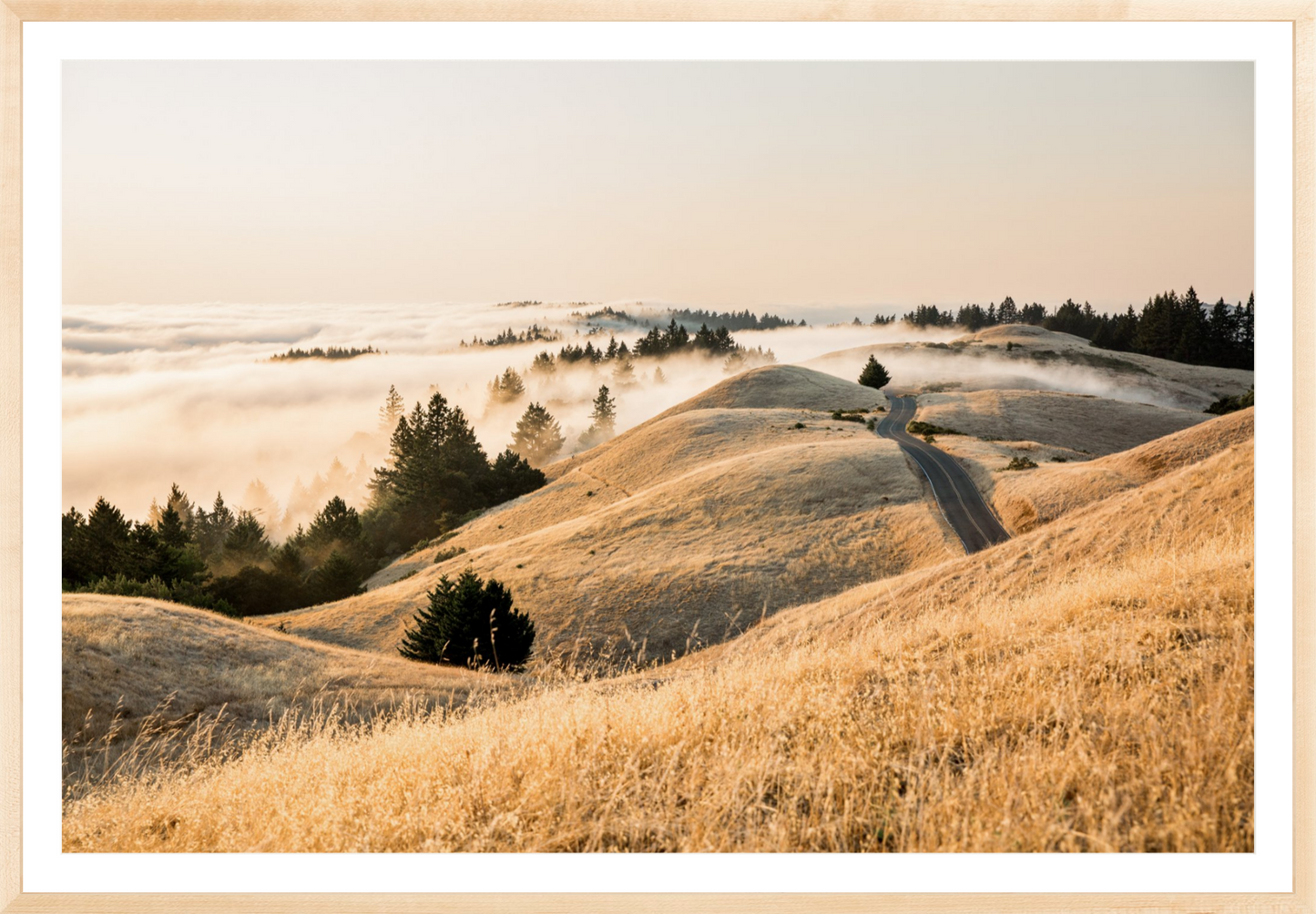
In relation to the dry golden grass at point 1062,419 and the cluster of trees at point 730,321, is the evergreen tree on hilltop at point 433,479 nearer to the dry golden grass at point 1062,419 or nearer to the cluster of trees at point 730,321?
the dry golden grass at point 1062,419

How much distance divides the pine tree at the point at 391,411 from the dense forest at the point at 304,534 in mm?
25465

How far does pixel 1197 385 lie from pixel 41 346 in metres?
100

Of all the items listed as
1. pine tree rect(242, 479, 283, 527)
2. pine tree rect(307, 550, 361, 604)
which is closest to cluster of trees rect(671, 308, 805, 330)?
pine tree rect(242, 479, 283, 527)

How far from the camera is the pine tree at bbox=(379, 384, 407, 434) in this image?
99.8 m

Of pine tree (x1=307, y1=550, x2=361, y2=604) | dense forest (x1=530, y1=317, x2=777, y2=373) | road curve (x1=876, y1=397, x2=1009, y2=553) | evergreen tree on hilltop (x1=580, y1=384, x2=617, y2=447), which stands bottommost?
pine tree (x1=307, y1=550, x2=361, y2=604)

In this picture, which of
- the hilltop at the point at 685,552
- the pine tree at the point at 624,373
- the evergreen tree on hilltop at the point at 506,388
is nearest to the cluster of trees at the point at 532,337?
the evergreen tree on hilltop at the point at 506,388

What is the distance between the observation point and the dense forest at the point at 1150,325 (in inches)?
2879

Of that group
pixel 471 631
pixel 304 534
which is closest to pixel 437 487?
pixel 304 534

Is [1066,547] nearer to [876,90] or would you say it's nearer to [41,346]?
[876,90]

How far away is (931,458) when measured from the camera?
4472 cm

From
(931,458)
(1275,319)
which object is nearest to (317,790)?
(1275,319)

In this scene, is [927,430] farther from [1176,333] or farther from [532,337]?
[532,337]

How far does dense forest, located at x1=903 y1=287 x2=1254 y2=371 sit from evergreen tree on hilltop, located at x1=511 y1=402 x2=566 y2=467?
5523 centimetres

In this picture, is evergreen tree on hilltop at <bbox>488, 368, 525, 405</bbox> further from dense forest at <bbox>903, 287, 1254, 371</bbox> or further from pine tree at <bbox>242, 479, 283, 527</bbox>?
dense forest at <bbox>903, 287, 1254, 371</bbox>
